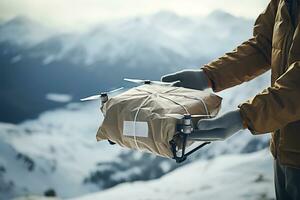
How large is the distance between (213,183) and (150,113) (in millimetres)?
1165

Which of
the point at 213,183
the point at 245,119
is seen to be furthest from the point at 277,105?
the point at 213,183

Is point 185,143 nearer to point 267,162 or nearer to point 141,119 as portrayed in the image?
point 141,119

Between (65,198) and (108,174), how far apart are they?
0.22m

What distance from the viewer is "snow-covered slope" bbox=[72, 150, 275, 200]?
231 centimetres

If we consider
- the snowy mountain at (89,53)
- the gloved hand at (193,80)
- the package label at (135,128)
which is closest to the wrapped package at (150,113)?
the package label at (135,128)

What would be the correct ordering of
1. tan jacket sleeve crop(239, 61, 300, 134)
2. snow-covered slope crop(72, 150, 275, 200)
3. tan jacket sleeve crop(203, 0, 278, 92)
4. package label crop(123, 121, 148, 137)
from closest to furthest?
tan jacket sleeve crop(239, 61, 300, 134)
package label crop(123, 121, 148, 137)
tan jacket sleeve crop(203, 0, 278, 92)
snow-covered slope crop(72, 150, 275, 200)

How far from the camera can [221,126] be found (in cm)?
117

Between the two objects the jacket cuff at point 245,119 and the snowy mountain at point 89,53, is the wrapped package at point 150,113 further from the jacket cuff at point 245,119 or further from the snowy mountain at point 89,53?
the snowy mountain at point 89,53

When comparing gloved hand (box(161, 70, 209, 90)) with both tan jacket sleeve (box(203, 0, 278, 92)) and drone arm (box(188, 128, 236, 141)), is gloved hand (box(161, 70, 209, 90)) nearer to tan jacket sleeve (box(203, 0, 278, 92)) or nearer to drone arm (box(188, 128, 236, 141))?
tan jacket sleeve (box(203, 0, 278, 92))

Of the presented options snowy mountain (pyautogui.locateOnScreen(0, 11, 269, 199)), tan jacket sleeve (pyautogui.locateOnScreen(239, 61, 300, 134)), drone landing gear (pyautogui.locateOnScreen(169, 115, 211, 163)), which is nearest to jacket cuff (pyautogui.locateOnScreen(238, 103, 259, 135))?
tan jacket sleeve (pyautogui.locateOnScreen(239, 61, 300, 134))

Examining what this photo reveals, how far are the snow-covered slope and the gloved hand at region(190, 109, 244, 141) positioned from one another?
1.18 meters

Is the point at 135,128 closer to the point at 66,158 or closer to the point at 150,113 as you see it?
the point at 150,113

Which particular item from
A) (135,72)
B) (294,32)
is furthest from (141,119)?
(135,72)

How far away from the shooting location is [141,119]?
1.26 metres
